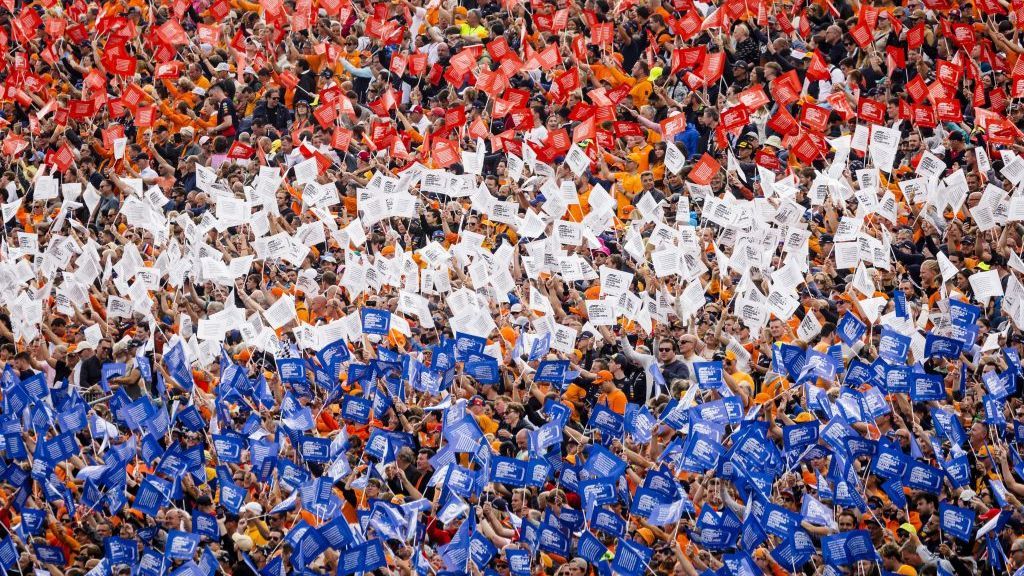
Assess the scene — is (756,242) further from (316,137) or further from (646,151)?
(316,137)

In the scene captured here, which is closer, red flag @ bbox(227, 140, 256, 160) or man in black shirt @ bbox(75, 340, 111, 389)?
man in black shirt @ bbox(75, 340, 111, 389)

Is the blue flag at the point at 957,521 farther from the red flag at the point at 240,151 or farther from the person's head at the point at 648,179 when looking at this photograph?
the red flag at the point at 240,151

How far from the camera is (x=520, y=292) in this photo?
53.3 ft

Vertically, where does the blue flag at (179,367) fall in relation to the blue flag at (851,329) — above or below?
below

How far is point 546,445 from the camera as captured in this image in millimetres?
13469

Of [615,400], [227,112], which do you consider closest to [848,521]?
[615,400]

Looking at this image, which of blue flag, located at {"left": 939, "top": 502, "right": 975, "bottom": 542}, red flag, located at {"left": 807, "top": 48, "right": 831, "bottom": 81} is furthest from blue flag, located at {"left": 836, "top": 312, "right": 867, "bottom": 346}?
red flag, located at {"left": 807, "top": 48, "right": 831, "bottom": 81}

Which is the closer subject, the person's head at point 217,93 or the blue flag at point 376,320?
the blue flag at point 376,320

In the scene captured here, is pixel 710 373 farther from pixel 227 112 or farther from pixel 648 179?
pixel 227 112

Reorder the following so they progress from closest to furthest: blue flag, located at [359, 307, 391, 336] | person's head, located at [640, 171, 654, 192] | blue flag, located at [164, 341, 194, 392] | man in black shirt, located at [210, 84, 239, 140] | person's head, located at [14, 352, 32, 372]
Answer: blue flag, located at [359, 307, 391, 336] < blue flag, located at [164, 341, 194, 392] < person's head, located at [14, 352, 32, 372] < person's head, located at [640, 171, 654, 192] < man in black shirt, located at [210, 84, 239, 140]

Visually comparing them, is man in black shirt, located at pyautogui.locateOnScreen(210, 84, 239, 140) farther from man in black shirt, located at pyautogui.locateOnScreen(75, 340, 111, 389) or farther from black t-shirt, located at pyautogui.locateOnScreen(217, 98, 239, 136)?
man in black shirt, located at pyautogui.locateOnScreen(75, 340, 111, 389)

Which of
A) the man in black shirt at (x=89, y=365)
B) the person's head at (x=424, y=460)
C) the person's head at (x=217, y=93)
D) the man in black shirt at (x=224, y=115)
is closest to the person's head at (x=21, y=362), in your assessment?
the man in black shirt at (x=89, y=365)

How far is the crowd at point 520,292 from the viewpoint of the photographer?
12.7 m

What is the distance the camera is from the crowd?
12.7 meters
